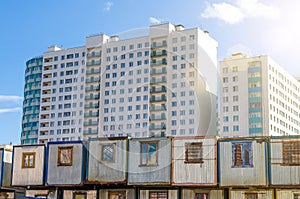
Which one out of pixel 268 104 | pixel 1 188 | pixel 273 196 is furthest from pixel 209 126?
pixel 268 104

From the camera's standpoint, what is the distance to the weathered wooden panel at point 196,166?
129 ft

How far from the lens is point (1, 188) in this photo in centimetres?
4694

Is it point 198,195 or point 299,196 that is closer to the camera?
point 299,196

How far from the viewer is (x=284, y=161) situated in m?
37.8

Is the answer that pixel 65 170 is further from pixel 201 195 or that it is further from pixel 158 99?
pixel 158 99

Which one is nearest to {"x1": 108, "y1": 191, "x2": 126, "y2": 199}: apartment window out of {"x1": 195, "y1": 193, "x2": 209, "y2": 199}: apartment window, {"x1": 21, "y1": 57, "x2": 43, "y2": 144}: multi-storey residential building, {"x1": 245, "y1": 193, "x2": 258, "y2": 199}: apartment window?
{"x1": 195, "y1": 193, "x2": 209, "y2": 199}: apartment window

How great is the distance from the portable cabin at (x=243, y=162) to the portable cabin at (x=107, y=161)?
25.2 ft

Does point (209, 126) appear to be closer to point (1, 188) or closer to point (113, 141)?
point (113, 141)

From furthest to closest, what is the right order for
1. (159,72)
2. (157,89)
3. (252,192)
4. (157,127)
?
(159,72)
(157,89)
(157,127)
(252,192)

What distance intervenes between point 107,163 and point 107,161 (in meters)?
0.16

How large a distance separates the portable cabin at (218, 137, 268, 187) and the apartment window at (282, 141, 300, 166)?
1327 millimetres

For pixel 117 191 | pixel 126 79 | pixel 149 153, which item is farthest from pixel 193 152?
pixel 126 79

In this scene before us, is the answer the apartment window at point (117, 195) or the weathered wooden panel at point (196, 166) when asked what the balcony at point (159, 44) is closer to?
the apartment window at point (117, 195)

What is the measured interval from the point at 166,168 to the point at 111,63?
85308 mm
